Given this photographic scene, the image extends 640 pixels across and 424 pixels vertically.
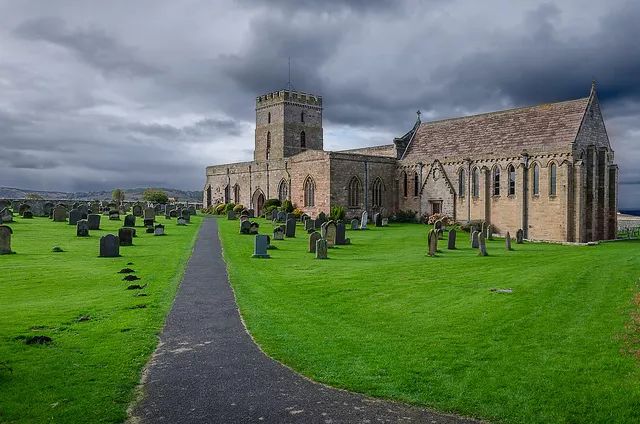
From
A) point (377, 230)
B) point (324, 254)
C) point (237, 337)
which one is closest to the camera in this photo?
point (237, 337)

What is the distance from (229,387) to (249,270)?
477 inches

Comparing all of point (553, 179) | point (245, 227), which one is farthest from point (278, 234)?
point (553, 179)

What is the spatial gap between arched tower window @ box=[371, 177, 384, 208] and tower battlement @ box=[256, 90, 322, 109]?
61.6ft

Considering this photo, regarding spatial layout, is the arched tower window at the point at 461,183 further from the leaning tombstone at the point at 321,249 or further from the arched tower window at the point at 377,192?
the leaning tombstone at the point at 321,249

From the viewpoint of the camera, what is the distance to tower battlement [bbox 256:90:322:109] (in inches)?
2534

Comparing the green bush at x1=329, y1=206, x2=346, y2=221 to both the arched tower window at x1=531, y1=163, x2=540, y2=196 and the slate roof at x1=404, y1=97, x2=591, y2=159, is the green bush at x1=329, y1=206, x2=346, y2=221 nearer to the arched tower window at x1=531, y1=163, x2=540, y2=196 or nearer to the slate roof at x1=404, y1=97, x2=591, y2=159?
the slate roof at x1=404, y1=97, x2=591, y2=159

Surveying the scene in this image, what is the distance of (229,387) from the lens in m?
8.21

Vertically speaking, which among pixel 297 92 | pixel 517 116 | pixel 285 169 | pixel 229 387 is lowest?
pixel 229 387

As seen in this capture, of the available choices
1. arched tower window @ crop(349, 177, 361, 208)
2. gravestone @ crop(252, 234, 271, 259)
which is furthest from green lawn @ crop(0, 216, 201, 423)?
arched tower window @ crop(349, 177, 361, 208)

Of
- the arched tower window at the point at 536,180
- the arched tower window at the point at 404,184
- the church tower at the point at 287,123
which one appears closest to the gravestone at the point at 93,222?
the arched tower window at the point at 404,184

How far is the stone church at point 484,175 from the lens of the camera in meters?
38.8

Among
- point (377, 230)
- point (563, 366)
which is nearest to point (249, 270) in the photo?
point (563, 366)

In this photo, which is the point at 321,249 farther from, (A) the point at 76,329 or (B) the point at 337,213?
(B) the point at 337,213

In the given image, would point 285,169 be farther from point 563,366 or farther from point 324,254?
point 563,366
